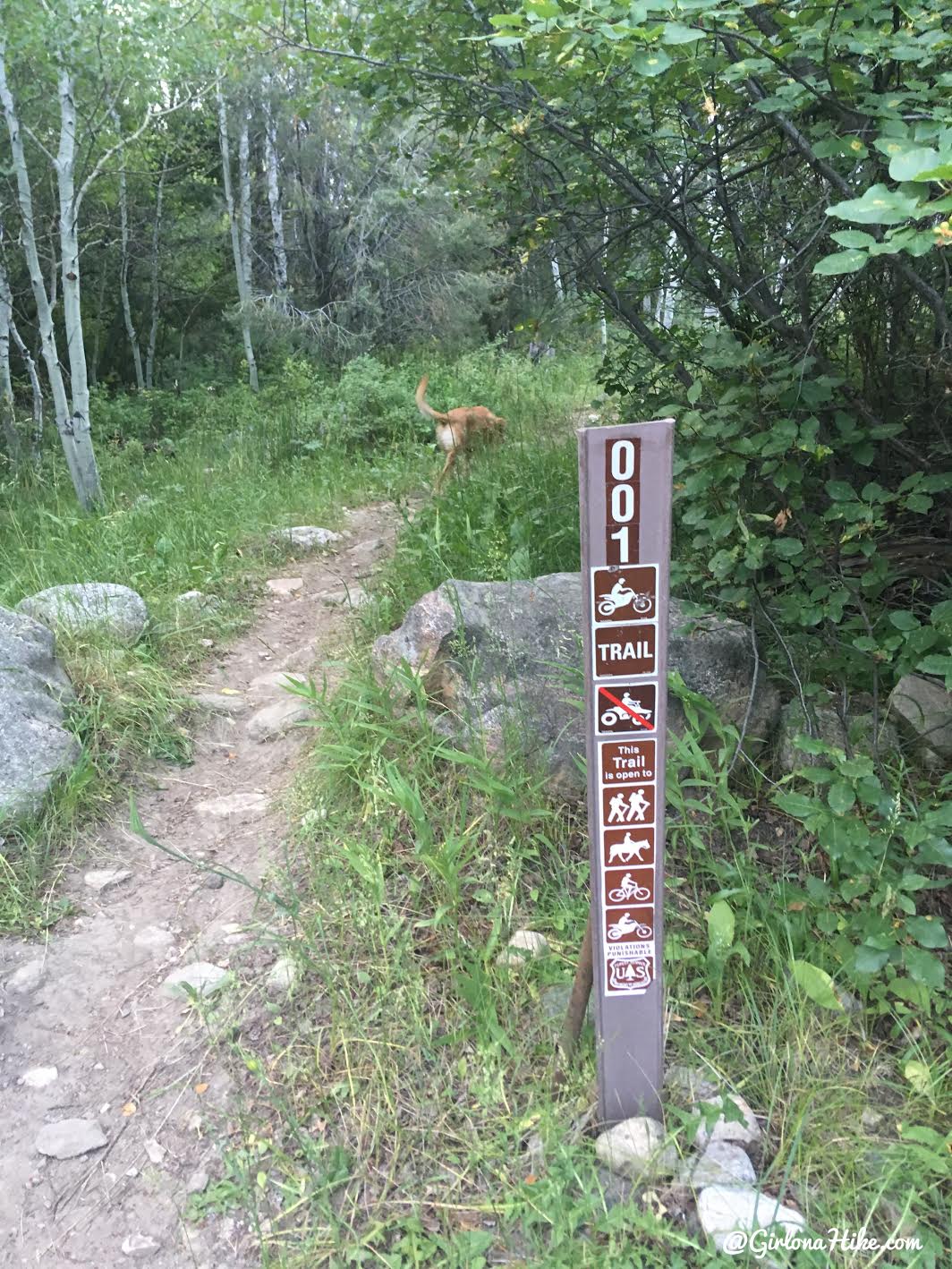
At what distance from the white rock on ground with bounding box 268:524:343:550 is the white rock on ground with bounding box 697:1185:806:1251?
5033 millimetres

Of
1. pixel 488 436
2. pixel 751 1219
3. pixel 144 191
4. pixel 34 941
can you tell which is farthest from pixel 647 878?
pixel 144 191

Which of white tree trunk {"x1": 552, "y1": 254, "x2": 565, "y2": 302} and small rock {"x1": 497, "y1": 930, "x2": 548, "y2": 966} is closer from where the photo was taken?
small rock {"x1": 497, "y1": 930, "x2": 548, "y2": 966}

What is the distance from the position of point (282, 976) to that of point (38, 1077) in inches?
26.8

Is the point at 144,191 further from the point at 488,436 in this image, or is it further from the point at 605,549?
the point at 605,549

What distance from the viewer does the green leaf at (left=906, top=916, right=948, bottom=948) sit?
191cm

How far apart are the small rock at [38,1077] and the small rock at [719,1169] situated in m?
1.68

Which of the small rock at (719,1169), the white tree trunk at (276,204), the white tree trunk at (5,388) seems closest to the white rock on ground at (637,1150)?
the small rock at (719,1169)

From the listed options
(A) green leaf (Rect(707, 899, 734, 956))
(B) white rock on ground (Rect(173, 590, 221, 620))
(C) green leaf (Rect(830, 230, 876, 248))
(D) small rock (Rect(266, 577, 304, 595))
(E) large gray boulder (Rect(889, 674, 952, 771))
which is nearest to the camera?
(C) green leaf (Rect(830, 230, 876, 248))

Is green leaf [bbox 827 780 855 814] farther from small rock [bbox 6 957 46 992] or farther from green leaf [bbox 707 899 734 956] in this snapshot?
small rock [bbox 6 957 46 992]

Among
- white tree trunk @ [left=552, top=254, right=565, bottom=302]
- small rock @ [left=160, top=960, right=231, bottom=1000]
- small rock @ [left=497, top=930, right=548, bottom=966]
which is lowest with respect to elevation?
small rock @ [left=160, top=960, right=231, bottom=1000]

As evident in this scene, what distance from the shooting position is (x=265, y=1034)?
233 cm

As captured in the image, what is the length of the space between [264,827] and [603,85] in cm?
304

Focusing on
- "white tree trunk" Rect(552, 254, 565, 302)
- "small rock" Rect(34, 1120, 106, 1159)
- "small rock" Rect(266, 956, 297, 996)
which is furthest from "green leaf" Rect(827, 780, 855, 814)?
"white tree trunk" Rect(552, 254, 565, 302)

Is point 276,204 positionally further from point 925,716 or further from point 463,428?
point 925,716
